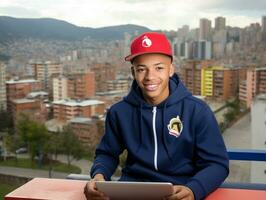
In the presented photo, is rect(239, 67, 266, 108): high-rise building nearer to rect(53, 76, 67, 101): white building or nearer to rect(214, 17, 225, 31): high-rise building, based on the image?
rect(214, 17, 225, 31): high-rise building

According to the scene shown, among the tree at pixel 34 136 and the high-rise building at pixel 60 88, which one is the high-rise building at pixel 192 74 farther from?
the tree at pixel 34 136

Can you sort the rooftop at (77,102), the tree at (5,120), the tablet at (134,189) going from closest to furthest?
the tablet at (134,189) < the tree at (5,120) < the rooftop at (77,102)

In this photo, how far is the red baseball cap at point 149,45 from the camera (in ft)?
2.50

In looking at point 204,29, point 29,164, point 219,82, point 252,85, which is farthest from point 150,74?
point 204,29

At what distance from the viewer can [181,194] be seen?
0.66m

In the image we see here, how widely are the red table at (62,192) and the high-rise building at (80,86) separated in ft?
52.1

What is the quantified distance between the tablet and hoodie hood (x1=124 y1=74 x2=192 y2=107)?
21 centimetres

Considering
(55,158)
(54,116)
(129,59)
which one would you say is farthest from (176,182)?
(54,116)

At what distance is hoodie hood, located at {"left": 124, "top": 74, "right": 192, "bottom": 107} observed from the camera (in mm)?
802

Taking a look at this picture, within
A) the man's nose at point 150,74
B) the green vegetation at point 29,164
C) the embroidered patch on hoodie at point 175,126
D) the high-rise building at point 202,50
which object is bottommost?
the green vegetation at point 29,164

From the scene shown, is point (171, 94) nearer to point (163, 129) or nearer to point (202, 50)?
point (163, 129)

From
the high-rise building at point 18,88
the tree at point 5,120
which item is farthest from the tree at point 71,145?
the high-rise building at point 18,88

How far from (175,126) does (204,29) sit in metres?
16.7

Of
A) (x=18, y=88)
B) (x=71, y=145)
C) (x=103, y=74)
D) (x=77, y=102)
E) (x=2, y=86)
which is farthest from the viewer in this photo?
(x=103, y=74)
